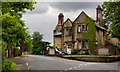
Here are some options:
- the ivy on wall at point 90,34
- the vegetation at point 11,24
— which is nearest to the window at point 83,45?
the ivy on wall at point 90,34

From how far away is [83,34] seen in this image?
124 feet

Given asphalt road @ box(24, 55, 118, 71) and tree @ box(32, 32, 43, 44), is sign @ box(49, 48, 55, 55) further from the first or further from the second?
tree @ box(32, 32, 43, 44)

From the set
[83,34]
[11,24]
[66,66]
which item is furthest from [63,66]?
[83,34]

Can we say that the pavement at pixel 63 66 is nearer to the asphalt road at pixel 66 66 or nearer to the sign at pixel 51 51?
the asphalt road at pixel 66 66

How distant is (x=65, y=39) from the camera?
40219 mm

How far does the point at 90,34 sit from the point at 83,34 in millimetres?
1613

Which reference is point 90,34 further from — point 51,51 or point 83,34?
point 51,51

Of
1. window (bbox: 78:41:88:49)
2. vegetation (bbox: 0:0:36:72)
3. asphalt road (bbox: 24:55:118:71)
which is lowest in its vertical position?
asphalt road (bbox: 24:55:118:71)

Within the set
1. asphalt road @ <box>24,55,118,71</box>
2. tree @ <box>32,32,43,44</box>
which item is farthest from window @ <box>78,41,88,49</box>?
tree @ <box>32,32,43,44</box>

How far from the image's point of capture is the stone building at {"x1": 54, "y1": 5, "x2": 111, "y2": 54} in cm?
3678

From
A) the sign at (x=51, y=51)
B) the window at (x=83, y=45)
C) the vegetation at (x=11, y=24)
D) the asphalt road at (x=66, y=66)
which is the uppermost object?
the vegetation at (x=11, y=24)

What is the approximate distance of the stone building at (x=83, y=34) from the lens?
121ft

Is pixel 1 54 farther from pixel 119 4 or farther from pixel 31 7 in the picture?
pixel 119 4

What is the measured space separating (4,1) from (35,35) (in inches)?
4039
